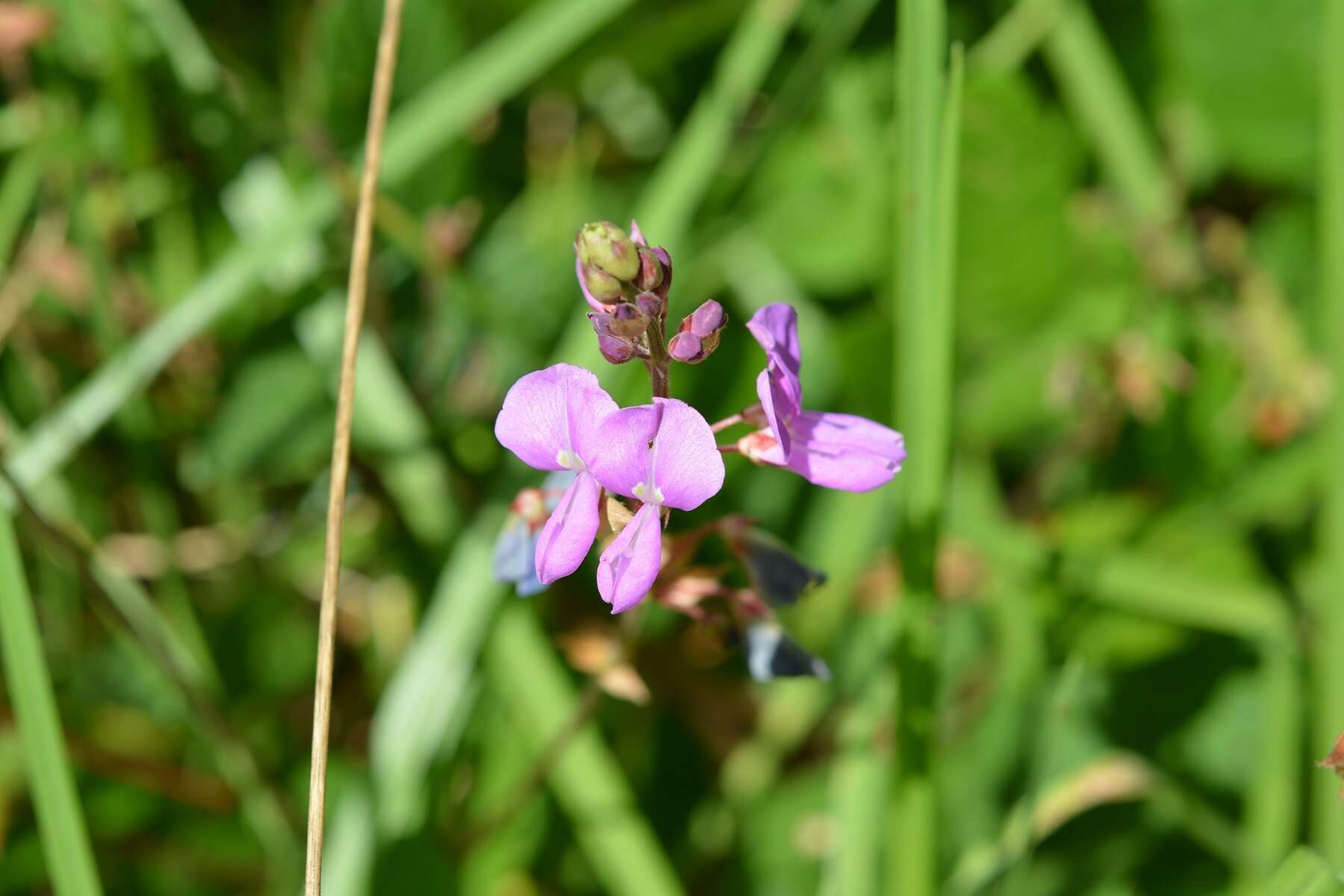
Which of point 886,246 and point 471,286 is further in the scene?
point 886,246

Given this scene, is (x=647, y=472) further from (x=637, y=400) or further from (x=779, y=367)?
(x=637, y=400)

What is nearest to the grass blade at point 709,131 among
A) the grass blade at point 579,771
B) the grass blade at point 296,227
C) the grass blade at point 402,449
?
the grass blade at point 296,227


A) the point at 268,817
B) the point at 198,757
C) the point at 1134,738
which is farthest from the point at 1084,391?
the point at 198,757

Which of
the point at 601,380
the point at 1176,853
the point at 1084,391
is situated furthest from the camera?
the point at 1084,391

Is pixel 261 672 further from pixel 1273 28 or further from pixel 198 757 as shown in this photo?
pixel 1273 28

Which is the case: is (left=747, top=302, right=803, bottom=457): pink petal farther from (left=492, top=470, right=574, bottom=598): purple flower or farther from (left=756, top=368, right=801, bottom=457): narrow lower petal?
(left=492, top=470, right=574, bottom=598): purple flower
